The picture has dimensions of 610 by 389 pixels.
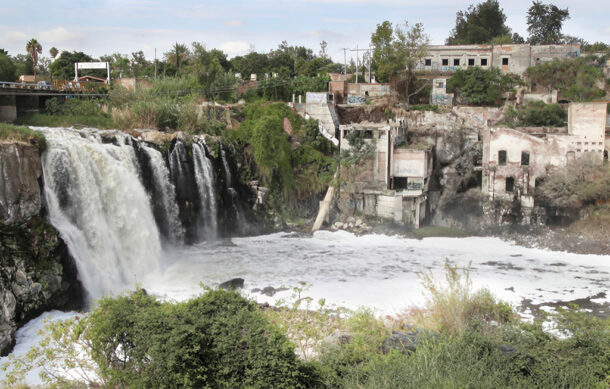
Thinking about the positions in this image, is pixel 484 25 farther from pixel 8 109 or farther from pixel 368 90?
pixel 8 109

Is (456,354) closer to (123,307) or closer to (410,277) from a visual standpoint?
(123,307)

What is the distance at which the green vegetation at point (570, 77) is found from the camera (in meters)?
33.1

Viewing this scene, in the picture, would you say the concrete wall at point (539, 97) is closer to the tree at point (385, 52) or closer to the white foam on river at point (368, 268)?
the tree at point (385, 52)

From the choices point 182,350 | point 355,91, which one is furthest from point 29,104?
point 182,350

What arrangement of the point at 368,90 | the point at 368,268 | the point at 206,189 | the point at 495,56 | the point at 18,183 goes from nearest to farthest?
the point at 18,183 → the point at 368,268 → the point at 206,189 → the point at 368,90 → the point at 495,56

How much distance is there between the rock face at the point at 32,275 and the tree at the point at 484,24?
42.0 m

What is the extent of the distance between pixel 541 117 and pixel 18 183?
85.5 ft

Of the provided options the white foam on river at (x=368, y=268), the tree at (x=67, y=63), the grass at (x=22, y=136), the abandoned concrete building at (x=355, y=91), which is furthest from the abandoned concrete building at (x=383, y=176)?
the tree at (x=67, y=63)

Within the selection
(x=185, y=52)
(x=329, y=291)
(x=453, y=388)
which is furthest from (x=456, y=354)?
(x=185, y=52)

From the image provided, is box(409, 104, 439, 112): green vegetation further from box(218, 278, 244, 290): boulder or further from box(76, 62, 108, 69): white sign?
box(218, 278, 244, 290): boulder

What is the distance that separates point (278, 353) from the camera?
29.8 feet

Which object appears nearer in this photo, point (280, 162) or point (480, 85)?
point (280, 162)

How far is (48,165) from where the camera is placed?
17078mm

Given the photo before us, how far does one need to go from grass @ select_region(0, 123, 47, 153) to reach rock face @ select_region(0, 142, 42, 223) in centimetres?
53
